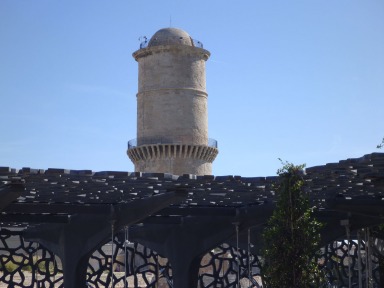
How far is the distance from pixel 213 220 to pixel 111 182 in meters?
4.92

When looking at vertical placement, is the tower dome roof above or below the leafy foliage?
above

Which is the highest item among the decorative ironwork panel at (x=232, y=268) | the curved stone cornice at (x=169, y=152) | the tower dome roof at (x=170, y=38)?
the tower dome roof at (x=170, y=38)

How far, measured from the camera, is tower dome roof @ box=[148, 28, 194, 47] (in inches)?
1823

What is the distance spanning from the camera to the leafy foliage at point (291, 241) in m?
13.5

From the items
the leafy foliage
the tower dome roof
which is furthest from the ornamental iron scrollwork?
the tower dome roof

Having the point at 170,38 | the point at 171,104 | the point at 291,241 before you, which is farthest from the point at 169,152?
the point at 291,241

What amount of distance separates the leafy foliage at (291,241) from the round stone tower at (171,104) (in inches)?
1247

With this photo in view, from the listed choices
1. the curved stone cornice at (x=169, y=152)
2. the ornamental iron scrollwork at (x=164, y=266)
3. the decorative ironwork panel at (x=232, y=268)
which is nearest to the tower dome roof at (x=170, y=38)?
the curved stone cornice at (x=169, y=152)

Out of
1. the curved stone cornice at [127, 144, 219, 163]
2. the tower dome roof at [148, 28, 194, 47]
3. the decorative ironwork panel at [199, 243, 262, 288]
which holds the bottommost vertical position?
the decorative ironwork panel at [199, 243, 262, 288]

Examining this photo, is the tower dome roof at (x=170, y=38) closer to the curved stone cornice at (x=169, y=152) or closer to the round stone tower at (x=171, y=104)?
the round stone tower at (x=171, y=104)

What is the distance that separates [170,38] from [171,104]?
13.9ft

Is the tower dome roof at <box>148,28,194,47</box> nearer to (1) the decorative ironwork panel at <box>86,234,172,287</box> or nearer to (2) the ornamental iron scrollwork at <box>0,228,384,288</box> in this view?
(1) the decorative ironwork panel at <box>86,234,172,287</box>

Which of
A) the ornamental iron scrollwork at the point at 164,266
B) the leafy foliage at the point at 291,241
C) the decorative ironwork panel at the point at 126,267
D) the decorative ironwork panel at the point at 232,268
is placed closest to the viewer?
the leafy foliage at the point at 291,241

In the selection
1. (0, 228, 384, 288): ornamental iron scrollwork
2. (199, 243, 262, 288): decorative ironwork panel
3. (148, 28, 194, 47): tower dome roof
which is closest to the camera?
(199, 243, 262, 288): decorative ironwork panel
